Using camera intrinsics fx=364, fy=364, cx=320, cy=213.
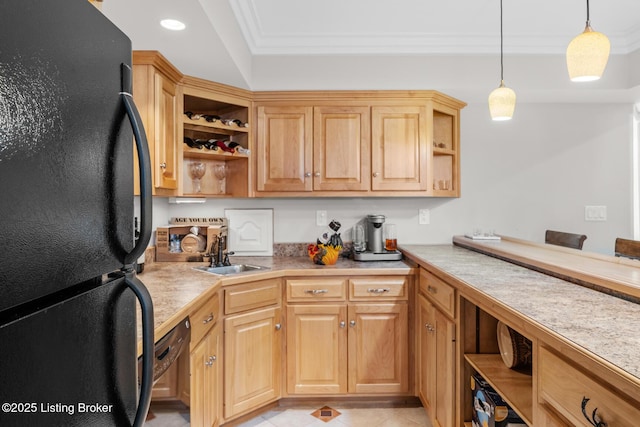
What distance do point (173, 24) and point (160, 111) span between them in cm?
53

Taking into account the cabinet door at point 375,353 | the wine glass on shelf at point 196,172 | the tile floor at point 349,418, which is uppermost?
the wine glass on shelf at point 196,172

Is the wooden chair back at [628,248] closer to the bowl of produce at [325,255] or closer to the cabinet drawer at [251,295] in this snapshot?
the bowl of produce at [325,255]

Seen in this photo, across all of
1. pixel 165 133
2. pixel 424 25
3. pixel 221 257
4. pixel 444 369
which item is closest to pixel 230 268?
pixel 221 257

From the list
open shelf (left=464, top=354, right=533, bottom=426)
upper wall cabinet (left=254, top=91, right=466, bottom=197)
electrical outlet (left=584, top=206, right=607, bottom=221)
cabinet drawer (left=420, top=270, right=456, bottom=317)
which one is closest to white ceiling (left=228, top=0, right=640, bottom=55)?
upper wall cabinet (left=254, top=91, right=466, bottom=197)

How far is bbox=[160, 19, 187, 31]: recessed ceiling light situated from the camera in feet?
5.56

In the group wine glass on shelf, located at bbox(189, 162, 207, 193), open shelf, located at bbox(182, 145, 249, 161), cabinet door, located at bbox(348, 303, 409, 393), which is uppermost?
open shelf, located at bbox(182, 145, 249, 161)

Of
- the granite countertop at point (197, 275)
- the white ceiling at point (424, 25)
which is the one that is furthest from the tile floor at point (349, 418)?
the white ceiling at point (424, 25)

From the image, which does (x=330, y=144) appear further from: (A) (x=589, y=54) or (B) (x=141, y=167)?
(B) (x=141, y=167)

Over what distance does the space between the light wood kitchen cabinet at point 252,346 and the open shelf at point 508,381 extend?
1145mm

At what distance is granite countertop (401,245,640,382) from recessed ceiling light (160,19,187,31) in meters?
1.77

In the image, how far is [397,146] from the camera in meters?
2.69

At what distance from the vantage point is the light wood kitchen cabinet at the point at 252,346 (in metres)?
2.09

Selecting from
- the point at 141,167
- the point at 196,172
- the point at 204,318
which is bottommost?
the point at 204,318

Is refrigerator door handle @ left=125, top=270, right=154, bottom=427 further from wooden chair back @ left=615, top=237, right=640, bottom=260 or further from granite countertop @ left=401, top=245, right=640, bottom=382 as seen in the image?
wooden chair back @ left=615, top=237, right=640, bottom=260
